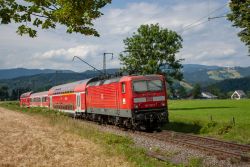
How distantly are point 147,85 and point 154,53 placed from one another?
41712 mm

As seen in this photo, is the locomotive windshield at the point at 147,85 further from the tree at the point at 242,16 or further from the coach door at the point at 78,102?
the coach door at the point at 78,102

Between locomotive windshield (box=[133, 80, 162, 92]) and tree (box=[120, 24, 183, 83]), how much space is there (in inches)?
1533

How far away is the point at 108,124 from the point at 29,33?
23985mm

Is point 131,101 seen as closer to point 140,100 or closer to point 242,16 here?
point 140,100

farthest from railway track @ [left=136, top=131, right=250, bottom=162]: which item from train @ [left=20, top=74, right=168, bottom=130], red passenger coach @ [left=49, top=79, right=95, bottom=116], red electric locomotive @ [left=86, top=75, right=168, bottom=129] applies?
red passenger coach @ [left=49, top=79, right=95, bottom=116]

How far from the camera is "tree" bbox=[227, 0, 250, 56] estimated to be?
31.3 meters

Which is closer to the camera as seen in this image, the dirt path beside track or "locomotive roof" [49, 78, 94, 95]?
the dirt path beside track

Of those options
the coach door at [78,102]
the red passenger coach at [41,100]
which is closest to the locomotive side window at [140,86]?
the coach door at [78,102]

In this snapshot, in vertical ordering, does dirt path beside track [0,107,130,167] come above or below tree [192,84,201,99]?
below

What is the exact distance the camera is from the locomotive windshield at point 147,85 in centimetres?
2560

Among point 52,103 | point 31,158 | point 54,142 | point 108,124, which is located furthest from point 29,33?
point 52,103

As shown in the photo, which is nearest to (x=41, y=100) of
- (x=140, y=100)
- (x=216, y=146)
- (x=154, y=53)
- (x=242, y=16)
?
(x=154, y=53)

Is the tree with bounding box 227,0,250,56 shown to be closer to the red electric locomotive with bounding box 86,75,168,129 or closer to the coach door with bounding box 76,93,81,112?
the red electric locomotive with bounding box 86,75,168,129

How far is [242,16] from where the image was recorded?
1320 inches
